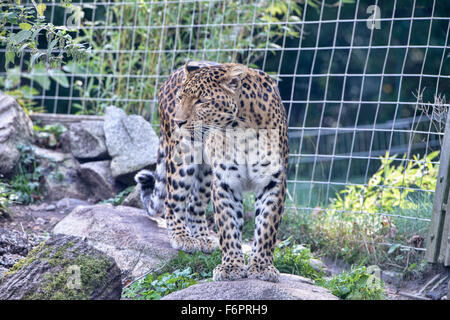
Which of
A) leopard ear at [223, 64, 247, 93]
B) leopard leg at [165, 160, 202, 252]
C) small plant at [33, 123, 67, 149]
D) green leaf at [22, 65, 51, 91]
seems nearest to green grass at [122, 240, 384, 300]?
leopard leg at [165, 160, 202, 252]

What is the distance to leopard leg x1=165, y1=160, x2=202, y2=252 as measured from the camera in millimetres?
5648

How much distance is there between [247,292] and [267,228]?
67 cm

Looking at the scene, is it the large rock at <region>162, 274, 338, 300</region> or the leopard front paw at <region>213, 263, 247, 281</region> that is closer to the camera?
the large rock at <region>162, 274, 338, 300</region>

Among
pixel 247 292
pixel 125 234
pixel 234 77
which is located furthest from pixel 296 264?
pixel 234 77

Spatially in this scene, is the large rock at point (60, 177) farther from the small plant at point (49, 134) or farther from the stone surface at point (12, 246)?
the stone surface at point (12, 246)

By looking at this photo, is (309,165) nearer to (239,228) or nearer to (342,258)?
(342,258)

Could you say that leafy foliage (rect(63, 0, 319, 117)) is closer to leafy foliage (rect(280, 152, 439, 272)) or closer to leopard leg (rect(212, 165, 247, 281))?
leafy foliage (rect(280, 152, 439, 272))

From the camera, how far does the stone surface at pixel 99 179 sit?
774cm

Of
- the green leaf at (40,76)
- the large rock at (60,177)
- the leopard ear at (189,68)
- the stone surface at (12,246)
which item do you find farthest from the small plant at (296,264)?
the green leaf at (40,76)

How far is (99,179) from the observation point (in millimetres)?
7746

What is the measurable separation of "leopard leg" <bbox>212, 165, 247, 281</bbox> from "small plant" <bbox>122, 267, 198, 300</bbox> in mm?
300

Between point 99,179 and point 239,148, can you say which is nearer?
point 239,148

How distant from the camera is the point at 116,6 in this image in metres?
8.95

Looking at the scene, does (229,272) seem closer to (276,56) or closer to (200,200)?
(200,200)
